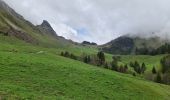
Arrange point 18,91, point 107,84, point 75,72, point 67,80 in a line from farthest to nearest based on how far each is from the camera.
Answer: point 75,72
point 107,84
point 67,80
point 18,91

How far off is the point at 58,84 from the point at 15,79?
607 cm

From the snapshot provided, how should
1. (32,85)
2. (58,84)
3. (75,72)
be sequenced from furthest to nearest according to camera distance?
(75,72)
(58,84)
(32,85)

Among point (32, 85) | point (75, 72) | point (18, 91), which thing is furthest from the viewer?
point (75, 72)

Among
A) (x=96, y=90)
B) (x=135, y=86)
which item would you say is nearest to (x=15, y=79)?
(x=96, y=90)

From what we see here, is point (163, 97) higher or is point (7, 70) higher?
point (7, 70)

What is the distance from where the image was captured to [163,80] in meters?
152

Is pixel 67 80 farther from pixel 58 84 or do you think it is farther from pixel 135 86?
pixel 135 86

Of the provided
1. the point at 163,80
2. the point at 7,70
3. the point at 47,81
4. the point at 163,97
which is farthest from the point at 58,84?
the point at 163,80

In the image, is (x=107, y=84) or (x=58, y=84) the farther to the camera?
(x=107, y=84)

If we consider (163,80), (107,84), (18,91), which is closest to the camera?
(18,91)

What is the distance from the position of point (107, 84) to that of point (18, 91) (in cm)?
2056

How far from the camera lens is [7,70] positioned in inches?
2009

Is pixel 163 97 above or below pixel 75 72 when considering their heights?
below

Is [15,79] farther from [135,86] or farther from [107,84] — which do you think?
[135,86]
